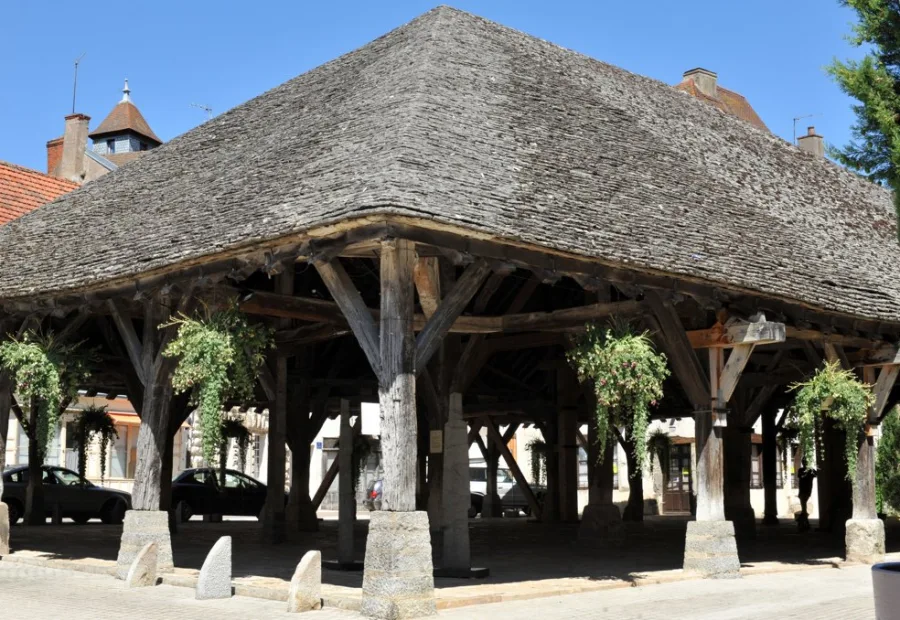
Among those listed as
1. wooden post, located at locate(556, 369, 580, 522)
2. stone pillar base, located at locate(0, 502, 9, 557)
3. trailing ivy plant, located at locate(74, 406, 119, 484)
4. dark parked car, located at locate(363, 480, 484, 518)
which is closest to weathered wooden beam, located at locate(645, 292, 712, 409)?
wooden post, located at locate(556, 369, 580, 522)

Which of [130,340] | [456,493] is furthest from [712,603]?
[130,340]

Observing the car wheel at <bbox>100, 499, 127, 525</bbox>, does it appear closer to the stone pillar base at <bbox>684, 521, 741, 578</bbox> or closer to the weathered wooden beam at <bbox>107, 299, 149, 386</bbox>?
the weathered wooden beam at <bbox>107, 299, 149, 386</bbox>

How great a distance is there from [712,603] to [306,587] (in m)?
3.67

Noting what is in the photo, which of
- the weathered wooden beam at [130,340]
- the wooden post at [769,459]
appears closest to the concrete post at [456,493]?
the weathered wooden beam at [130,340]

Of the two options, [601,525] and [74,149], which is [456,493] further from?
[74,149]

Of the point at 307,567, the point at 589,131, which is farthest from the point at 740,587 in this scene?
the point at 589,131

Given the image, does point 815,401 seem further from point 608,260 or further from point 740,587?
point 608,260

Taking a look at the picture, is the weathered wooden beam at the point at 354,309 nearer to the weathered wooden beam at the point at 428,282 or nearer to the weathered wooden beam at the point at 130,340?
the weathered wooden beam at the point at 428,282

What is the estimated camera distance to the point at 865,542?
14.6 m

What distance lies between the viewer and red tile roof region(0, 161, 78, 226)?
67.6ft

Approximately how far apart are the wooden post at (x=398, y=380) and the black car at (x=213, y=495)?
14.3 metres

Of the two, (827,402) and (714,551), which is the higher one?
(827,402)

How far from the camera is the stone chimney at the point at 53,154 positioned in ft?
116

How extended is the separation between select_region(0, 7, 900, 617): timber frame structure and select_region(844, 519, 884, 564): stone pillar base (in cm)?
19
